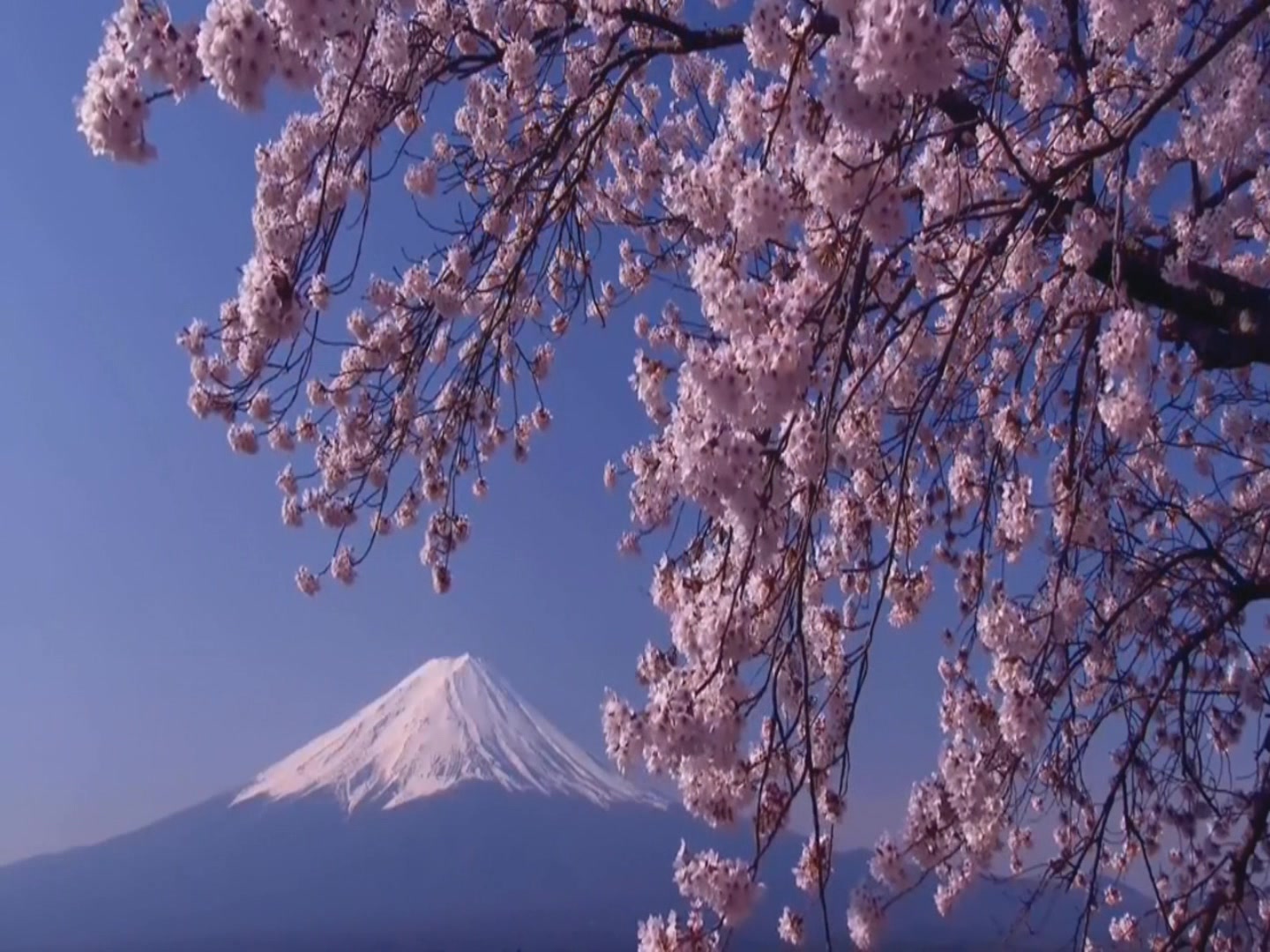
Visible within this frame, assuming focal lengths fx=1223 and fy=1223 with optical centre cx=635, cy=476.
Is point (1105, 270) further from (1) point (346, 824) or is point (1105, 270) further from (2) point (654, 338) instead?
(1) point (346, 824)

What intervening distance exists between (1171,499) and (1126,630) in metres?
0.86

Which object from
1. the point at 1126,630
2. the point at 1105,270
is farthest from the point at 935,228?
the point at 1126,630

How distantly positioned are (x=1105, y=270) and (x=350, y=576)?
3693 millimetres

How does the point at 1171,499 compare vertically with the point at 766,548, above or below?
above

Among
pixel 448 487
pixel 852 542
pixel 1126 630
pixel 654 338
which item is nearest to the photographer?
pixel 852 542

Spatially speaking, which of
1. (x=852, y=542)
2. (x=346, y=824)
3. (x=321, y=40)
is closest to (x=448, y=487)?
(x=852, y=542)

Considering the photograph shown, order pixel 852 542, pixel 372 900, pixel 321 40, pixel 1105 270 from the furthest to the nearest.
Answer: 1. pixel 372 900
2. pixel 852 542
3. pixel 1105 270
4. pixel 321 40

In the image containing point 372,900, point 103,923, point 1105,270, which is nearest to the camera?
point 1105,270

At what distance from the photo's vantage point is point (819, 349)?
2400mm

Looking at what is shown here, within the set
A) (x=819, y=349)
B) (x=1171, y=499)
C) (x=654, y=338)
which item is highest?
(x=654, y=338)

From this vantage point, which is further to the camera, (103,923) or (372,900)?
(372,900)

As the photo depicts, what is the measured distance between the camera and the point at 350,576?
588cm

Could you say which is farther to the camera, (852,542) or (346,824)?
(346,824)

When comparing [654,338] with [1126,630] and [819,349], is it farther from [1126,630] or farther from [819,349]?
[819,349]
